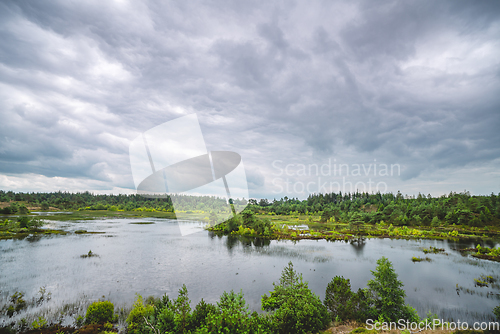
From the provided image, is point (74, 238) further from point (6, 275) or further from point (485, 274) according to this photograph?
point (485, 274)

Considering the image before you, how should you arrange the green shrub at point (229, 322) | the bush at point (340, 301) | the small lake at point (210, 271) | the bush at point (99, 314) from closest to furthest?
the green shrub at point (229, 322) → the bush at point (340, 301) → the bush at point (99, 314) → the small lake at point (210, 271)

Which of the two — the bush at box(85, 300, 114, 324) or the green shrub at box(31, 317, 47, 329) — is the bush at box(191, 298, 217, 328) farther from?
the green shrub at box(31, 317, 47, 329)

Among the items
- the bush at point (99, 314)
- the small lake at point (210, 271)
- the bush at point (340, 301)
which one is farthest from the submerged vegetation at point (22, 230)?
the bush at point (340, 301)

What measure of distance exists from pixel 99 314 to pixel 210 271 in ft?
52.1

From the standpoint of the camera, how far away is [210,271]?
3195 centimetres

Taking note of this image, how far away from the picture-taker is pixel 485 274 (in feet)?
111

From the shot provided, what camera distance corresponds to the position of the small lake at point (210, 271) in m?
23.2

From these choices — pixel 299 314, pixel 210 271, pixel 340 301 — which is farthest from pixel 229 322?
pixel 210 271

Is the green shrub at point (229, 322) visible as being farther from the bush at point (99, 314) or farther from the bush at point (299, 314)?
the bush at point (99, 314)

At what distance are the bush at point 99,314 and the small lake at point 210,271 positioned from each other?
2647 millimetres

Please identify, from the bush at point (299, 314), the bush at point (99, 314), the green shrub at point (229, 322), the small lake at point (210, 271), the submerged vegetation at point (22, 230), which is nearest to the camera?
the green shrub at point (229, 322)

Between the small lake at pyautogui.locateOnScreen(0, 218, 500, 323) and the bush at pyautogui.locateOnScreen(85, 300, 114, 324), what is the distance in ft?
8.68

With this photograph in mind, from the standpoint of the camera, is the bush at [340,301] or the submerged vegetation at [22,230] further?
the submerged vegetation at [22,230]

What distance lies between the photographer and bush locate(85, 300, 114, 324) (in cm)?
1746
